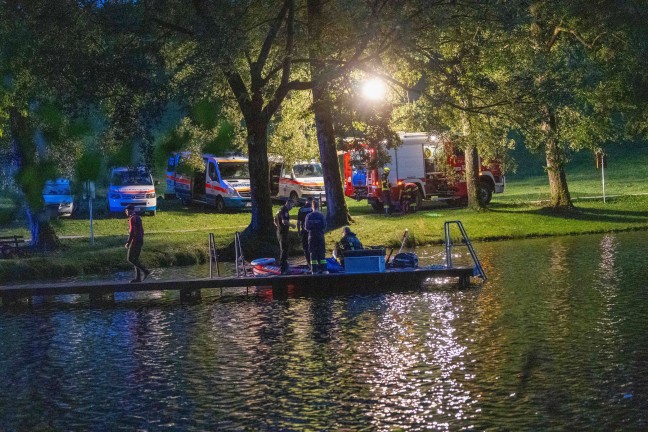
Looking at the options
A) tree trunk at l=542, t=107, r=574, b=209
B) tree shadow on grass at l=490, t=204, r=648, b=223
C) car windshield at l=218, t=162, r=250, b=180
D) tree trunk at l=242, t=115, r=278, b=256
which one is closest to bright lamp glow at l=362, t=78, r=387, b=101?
tree trunk at l=242, t=115, r=278, b=256

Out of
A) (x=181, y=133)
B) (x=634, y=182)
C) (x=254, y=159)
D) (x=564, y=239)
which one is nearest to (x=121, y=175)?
(x=181, y=133)

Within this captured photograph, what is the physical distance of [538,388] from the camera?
1591 centimetres

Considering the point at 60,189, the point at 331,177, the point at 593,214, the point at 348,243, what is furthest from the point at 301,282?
the point at 60,189

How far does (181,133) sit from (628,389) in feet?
132

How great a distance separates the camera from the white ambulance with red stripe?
187ft

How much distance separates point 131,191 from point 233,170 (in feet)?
19.2

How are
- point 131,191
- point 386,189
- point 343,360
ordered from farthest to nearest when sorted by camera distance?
point 131,191, point 386,189, point 343,360

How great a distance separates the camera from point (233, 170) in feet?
191

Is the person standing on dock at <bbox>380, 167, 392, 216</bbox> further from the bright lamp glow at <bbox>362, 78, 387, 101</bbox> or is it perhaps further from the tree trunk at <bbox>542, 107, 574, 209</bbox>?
the bright lamp glow at <bbox>362, 78, 387, 101</bbox>

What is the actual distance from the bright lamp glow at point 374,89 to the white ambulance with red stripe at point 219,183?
55.6ft

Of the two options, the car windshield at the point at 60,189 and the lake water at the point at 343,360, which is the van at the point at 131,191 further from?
the lake water at the point at 343,360

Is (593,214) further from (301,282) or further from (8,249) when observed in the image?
(8,249)

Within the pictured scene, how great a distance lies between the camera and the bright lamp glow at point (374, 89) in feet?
131

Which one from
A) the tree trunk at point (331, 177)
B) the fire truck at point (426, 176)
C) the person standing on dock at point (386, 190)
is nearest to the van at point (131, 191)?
the fire truck at point (426, 176)
